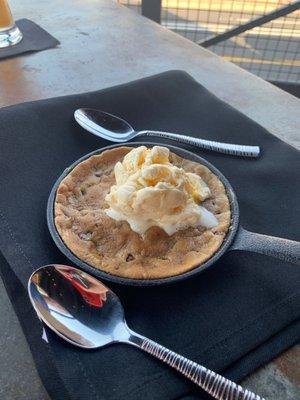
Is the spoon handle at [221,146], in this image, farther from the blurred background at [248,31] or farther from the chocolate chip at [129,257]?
the blurred background at [248,31]

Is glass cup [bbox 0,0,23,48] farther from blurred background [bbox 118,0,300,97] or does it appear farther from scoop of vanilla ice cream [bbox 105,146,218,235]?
blurred background [bbox 118,0,300,97]

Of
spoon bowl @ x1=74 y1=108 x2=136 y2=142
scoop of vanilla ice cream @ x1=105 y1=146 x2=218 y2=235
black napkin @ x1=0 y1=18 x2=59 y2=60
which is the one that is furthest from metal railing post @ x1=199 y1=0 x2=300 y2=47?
scoop of vanilla ice cream @ x1=105 y1=146 x2=218 y2=235

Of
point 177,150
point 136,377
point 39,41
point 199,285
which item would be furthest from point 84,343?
point 39,41

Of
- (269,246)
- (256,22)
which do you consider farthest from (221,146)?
(256,22)

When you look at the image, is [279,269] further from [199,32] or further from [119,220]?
[199,32]

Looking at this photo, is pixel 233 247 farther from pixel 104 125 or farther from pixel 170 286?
pixel 104 125
